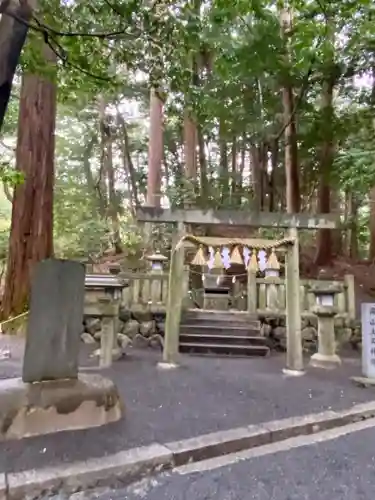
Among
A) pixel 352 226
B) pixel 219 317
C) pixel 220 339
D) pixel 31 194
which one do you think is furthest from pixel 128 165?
pixel 220 339

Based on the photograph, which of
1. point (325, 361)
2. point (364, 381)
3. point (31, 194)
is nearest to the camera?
point (364, 381)

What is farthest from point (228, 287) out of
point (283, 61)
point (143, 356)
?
point (283, 61)

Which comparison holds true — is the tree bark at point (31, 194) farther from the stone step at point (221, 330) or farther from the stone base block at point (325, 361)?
the stone base block at point (325, 361)

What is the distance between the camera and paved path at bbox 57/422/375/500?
271cm

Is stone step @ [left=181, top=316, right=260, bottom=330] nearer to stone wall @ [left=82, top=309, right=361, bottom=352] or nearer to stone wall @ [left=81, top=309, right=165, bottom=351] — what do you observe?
stone wall @ [left=82, top=309, right=361, bottom=352]

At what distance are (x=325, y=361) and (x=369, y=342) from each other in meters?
1.27

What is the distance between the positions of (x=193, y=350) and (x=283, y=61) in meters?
6.99

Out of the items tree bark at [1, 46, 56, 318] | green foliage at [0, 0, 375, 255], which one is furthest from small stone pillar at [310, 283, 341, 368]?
tree bark at [1, 46, 56, 318]

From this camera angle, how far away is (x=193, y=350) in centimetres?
811

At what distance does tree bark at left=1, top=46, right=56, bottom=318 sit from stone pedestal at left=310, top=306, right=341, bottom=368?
18.8ft

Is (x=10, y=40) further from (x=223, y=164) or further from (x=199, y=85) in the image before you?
(x=223, y=164)

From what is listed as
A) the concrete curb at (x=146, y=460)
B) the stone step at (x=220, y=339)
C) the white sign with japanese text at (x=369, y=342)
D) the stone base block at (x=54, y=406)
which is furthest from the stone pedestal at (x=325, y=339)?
the stone base block at (x=54, y=406)

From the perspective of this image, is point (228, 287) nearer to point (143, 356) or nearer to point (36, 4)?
point (143, 356)

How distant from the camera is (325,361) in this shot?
7086 mm
